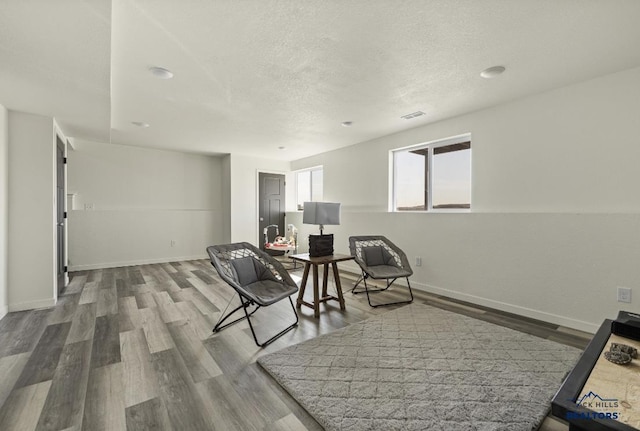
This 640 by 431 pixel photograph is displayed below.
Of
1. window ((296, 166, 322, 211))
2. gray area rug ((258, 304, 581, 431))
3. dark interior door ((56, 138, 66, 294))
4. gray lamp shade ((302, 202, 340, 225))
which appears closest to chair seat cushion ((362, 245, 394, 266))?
gray lamp shade ((302, 202, 340, 225))

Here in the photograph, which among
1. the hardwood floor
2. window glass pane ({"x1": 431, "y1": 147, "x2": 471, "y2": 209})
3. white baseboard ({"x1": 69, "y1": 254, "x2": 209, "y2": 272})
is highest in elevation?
window glass pane ({"x1": 431, "y1": 147, "x2": 471, "y2": 209})

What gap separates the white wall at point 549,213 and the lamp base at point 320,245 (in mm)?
1501

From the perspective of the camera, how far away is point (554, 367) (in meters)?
2.09

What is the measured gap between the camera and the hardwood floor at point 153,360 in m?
1.62

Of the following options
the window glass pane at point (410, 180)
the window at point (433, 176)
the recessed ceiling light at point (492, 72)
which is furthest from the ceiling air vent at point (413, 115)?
the recessed ceiling light at point (492, 72)

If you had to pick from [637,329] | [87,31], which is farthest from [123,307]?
[637,329]

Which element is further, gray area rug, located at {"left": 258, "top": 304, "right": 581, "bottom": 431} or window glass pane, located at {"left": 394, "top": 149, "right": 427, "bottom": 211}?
window glass pane, located at {"left": 394, "top": 149, "right": 427, "bottom": 211}

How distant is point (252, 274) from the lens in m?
3.06

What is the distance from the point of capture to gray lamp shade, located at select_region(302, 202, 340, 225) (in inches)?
140

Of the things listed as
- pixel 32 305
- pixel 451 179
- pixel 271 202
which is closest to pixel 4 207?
pixel 32 305

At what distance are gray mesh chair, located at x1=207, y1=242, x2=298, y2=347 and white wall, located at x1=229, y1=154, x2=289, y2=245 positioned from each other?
133 inches

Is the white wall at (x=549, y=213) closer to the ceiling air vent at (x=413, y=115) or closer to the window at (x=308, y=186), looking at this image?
the ceiling air vent at (x=413, y=115)

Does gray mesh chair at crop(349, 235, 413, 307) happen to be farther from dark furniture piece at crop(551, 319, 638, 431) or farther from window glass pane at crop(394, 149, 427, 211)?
dark furniture piece at crop(551, 319, 638, 431)

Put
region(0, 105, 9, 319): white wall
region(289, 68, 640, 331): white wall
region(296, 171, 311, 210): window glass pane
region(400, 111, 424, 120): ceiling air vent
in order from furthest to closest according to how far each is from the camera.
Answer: region(296, 171, 311, 210): window glass pane < region(400, 111, 424, 120): ceiling air vent < region(0, 105, 9, 319): white wall < region(289, 68, 640, 331): white wall
